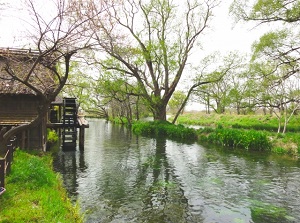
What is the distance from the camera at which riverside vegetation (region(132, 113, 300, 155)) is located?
18.4 metres

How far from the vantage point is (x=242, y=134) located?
67.8 feet

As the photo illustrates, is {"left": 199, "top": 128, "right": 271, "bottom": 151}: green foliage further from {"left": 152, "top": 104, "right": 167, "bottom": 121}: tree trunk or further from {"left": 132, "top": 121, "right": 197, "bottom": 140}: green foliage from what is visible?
{"left": 152, "top": 104, "right": 167, "bottom": 121}: tree trunk

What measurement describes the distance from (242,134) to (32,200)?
17.3 meters

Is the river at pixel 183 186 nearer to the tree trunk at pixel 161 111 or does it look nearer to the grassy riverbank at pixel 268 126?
the grassy riverbank at pixel 268 126

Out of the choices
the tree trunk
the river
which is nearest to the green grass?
the tree trunk

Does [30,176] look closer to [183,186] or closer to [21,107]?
[183,186]

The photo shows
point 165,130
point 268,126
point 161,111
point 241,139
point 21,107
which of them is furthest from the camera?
point 268,126

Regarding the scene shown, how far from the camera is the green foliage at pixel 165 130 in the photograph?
26.2 meters

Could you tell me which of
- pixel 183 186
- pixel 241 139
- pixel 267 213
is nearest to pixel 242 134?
pixel 241 139

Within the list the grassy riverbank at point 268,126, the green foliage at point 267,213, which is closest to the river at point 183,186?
the green foliage at point 267,213

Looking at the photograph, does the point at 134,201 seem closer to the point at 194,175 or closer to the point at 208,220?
the point at 208,220

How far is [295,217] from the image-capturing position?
25.8ft

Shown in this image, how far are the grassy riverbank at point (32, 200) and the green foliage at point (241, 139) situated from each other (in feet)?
50.2

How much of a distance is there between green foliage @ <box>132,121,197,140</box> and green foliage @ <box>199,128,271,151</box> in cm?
300
